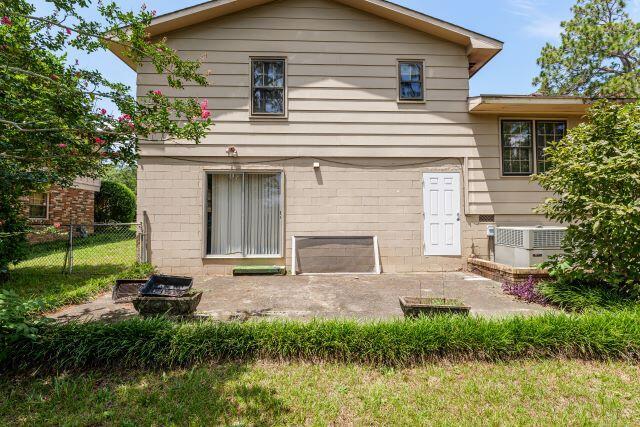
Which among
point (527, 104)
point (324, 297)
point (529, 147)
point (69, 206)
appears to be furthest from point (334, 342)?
point (69, 206)

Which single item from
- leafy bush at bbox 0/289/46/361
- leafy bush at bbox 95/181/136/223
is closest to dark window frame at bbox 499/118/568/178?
leafy bush at bbox 0/289/46/361

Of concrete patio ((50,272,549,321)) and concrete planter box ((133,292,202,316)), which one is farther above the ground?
concrete planter box ((133,292,202,316))

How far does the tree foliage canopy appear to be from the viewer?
17344 mm

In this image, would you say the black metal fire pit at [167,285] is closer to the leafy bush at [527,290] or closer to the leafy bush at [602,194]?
the leafy bush at [527,290]

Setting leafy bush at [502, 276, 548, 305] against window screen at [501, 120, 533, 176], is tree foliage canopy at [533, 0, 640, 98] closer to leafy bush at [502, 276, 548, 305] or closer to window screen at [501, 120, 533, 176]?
window screen at [501, 120, 533, 176]

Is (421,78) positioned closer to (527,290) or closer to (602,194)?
(602,194)

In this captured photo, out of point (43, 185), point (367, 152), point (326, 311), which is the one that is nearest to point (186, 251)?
point (43, 185)

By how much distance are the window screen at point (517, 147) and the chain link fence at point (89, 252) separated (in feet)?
27.3

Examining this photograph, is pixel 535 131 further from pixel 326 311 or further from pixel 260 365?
pixel 260 365

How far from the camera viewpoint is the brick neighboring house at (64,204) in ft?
38.6

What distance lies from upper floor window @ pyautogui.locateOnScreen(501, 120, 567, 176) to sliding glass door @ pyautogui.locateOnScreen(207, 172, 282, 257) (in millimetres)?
5295

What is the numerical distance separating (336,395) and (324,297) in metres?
2.40

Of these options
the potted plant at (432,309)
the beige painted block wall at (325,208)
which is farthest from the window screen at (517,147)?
the potted plant at (432,309)

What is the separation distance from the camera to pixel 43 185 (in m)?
4.54
